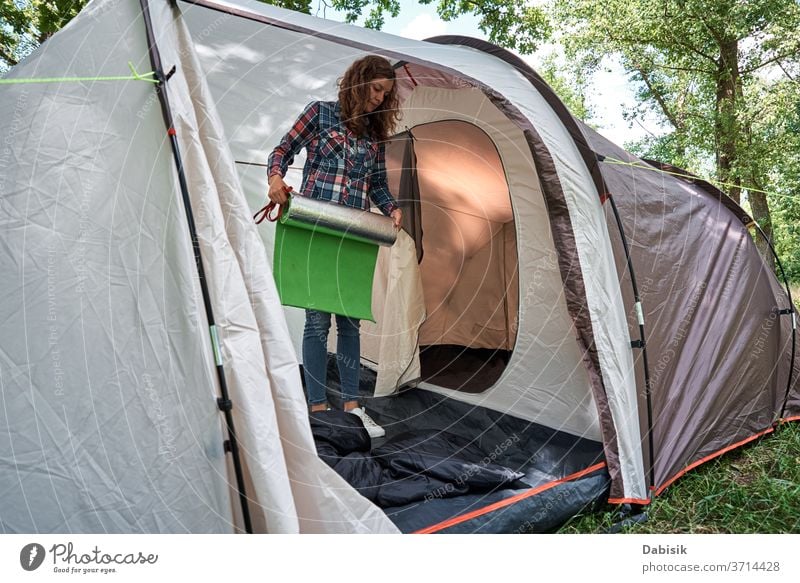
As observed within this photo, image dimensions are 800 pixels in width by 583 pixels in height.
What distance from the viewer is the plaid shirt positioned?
251 centimetres

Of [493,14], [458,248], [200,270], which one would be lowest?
[458,248]

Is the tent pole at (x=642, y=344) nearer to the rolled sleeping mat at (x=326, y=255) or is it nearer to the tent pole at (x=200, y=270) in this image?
the rolled sleeping mat at (x=326, y=255)

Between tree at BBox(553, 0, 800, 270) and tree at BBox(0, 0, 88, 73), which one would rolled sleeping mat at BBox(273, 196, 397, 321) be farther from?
tree at BBox(553, 0, 800, 270)

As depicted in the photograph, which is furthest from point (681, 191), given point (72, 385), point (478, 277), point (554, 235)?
point (72, 385)

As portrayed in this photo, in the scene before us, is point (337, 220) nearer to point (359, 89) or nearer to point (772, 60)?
point (359, 89)

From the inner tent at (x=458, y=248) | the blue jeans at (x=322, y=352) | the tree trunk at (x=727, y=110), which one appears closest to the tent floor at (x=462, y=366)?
the inner tent at (x=458, y=248)

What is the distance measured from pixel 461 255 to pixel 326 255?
1.48 metres

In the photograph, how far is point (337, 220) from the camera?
2.49 m

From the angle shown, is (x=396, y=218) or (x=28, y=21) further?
(x=28, y=21)

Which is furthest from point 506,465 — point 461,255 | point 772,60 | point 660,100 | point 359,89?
point 660,100

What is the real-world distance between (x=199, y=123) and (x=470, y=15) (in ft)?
29.0

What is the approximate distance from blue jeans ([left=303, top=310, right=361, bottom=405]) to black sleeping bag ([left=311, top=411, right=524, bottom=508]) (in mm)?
126
